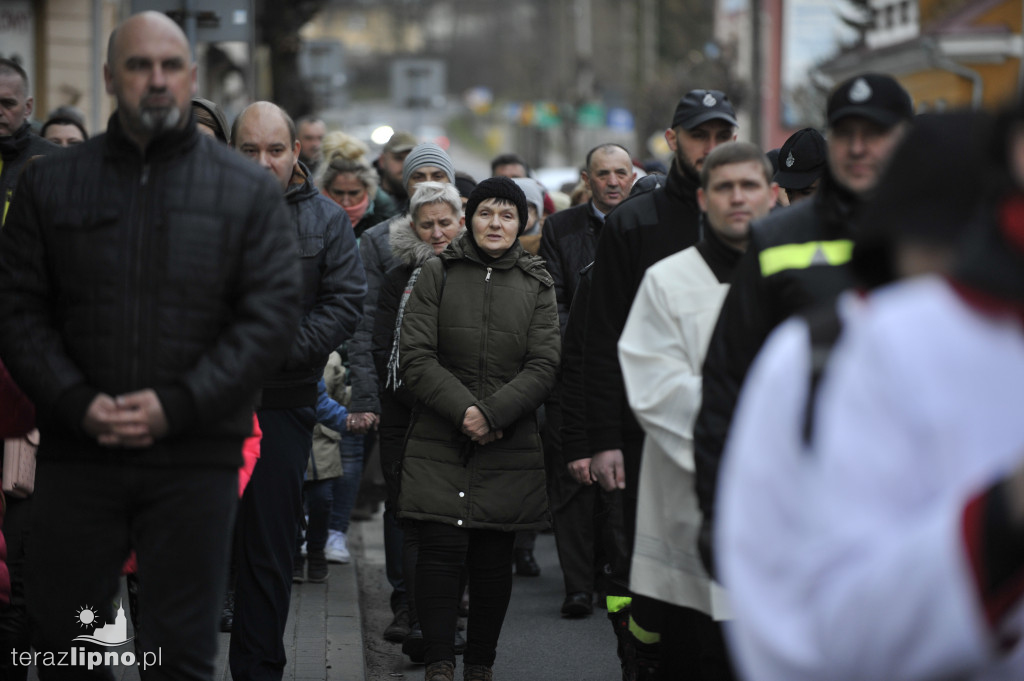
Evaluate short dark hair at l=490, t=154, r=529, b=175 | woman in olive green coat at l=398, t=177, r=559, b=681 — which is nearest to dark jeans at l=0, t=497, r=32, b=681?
woman in olive green coat at l=398, t=177, r=559, b=681

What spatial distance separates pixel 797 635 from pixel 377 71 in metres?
124

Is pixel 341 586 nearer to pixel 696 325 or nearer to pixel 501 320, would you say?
pixel 501 320

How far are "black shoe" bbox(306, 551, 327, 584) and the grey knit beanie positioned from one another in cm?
213

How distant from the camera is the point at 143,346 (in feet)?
12.8

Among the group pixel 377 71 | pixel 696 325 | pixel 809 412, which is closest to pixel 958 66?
pixel 696 325

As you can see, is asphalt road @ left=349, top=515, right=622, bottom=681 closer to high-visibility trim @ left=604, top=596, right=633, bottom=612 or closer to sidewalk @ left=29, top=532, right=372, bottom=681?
sidewalk @ left=29, top=532, right=372, bottom=681

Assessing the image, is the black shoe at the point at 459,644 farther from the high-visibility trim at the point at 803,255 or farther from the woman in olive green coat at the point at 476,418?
the high-visibility trim at the point at 803,255

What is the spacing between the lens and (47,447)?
158 inches

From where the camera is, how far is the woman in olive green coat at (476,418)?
593 centimetres

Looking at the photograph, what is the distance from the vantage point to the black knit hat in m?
6.25

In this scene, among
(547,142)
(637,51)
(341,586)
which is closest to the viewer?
(341,586)

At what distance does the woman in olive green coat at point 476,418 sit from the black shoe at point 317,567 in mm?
2181

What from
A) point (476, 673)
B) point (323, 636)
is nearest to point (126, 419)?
point (476, 673)

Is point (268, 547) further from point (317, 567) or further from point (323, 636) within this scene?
point (317, 567)
